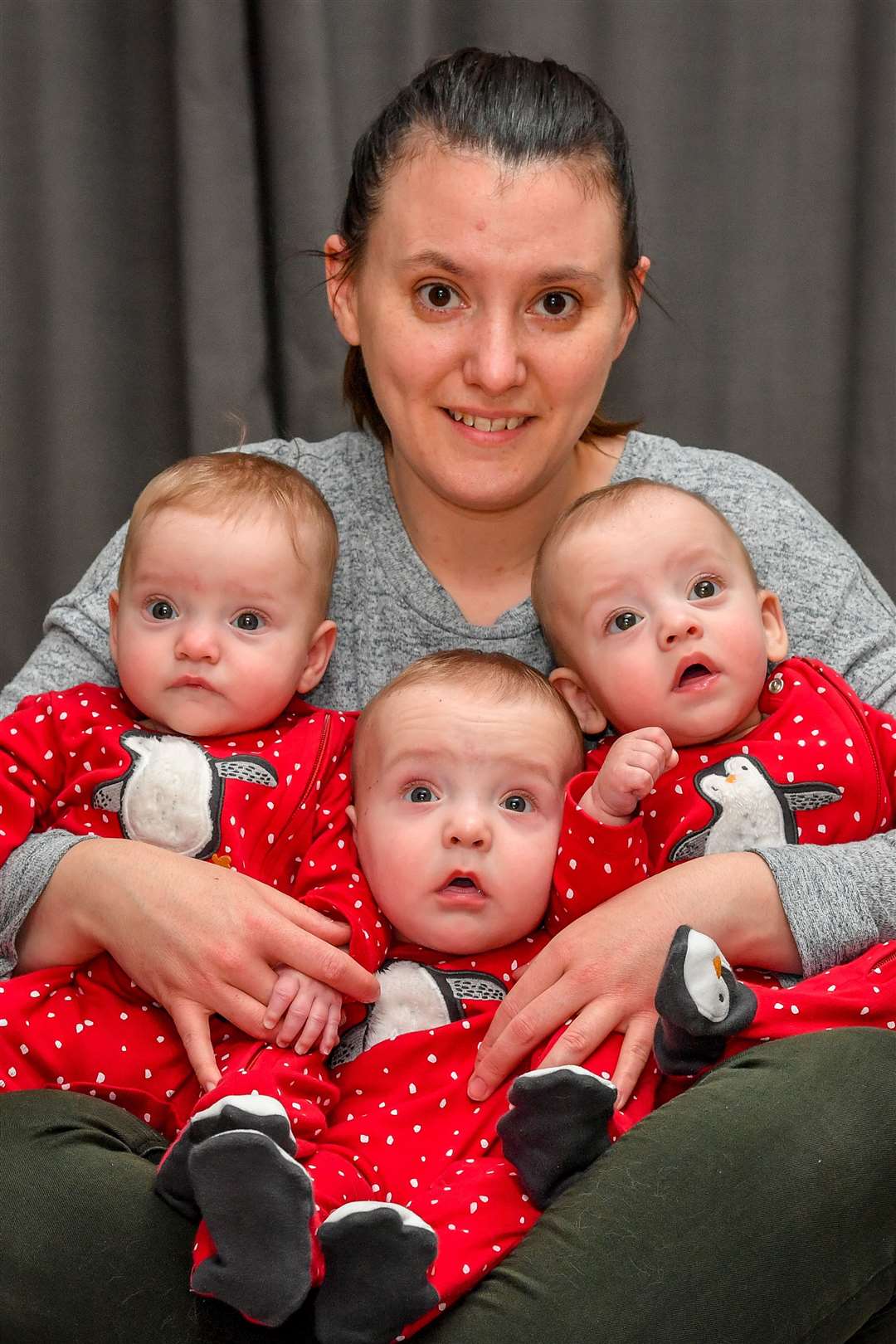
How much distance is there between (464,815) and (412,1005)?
204 millimetres

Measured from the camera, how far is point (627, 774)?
1401mm

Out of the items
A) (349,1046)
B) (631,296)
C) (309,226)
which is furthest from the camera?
(309,226)

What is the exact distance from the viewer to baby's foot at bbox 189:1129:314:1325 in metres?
1.13

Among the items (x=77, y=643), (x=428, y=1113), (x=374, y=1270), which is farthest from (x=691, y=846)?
(x=77, y=643)

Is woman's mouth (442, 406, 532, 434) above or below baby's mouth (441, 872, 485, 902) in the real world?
above

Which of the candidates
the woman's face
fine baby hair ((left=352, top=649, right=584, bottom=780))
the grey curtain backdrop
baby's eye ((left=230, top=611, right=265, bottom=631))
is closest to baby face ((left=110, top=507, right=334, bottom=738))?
baby's eye ((left=230, top=611, right=265, bottom=631))

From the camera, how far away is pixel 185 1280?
1232mm

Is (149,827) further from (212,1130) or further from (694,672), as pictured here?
(694,672)

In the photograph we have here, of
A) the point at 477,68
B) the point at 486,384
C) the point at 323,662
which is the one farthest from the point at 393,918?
the point at 477,68

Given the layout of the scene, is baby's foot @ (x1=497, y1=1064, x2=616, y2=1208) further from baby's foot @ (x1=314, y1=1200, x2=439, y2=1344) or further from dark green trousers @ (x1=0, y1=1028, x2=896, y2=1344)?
baby's foot @ (x1=314, y1=1200, x2=439, y2=1344)

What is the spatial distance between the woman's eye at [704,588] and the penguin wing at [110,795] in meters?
0.67

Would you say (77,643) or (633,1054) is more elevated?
(77,643)

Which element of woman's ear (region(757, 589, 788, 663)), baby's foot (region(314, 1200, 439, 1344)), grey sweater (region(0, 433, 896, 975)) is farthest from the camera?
grey sweater (region(0, 433, 896, 975))

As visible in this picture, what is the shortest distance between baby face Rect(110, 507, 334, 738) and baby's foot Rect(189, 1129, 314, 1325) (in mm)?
604
